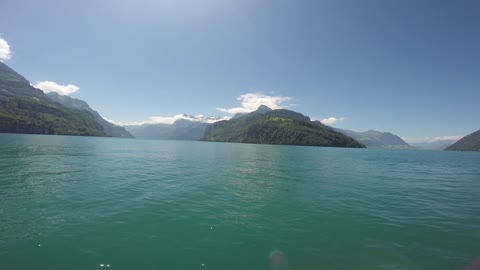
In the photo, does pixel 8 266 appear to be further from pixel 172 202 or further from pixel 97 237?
pixel 172 202

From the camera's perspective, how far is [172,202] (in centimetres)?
2384

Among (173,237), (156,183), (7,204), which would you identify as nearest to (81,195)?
(7,204)

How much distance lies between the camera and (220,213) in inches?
816

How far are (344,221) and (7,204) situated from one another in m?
32.0

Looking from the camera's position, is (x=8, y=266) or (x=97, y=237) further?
(x=97, y=237)

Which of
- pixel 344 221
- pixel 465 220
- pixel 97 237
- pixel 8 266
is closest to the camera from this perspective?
pixel 8 266

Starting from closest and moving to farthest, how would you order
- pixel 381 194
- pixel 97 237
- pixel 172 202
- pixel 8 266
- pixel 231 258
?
pixel 8 266 → pixel 231 258 → pixel 97 237 → pixel 172 202 → pixel 381 194

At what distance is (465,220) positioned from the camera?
21.1 meters

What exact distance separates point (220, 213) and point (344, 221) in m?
11.7

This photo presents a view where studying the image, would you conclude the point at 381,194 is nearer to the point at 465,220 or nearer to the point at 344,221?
the point at 465,220

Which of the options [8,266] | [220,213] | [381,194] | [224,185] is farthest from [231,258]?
[381,194]

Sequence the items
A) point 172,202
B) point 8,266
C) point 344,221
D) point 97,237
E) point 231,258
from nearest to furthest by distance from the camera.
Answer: point 8,266 < point 231,258 < point 97,237 < point 344,221 < point 172,202

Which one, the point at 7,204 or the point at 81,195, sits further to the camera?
the point at 81,195

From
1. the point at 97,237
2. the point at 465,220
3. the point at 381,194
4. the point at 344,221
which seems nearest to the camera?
the point at 97,237
